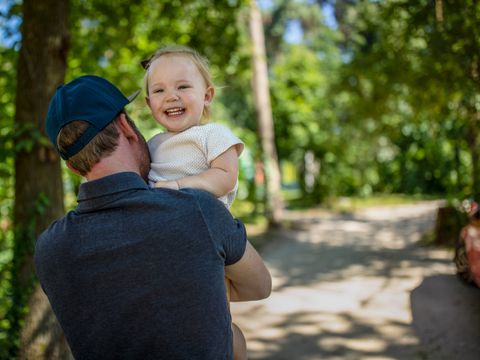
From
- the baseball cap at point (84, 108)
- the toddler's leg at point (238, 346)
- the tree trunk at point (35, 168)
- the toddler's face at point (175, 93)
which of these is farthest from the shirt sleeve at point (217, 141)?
the tree trunk at point (35, 168)

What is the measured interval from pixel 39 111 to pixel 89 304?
2944mm

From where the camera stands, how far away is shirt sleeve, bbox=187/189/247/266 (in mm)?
1563

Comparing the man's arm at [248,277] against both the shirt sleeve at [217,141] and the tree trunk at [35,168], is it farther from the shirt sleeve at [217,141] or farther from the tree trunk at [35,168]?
the tree trunk at [35,168]

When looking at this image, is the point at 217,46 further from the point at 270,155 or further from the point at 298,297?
the point at 270,155

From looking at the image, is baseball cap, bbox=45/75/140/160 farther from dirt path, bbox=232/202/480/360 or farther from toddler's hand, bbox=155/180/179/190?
dirt path, bbox=232/202/480/360

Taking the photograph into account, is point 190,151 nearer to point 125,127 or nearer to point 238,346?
point 125,127

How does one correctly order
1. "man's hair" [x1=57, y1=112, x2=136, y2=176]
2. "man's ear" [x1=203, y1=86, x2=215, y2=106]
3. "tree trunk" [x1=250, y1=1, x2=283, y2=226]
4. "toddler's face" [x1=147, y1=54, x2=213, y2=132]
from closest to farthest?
"man's hair" [x1=57, y1=112, x2=136, y2=176] < "toddler's face" [x1=147, y1=54, x2=213, y2=132] < "man's ear" [x1=203, y1=86, x2=215, y2=106] < "tree trunk" [x1=250, y1=1, x2=283, y2=226]

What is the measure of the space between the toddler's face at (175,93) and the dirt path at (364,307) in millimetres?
3110

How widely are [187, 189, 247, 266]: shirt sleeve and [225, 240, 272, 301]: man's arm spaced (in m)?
0.05

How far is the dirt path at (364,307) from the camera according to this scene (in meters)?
4.53

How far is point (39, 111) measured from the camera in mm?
4137

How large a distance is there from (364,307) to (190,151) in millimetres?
4349

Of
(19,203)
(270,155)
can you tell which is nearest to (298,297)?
(19,203)

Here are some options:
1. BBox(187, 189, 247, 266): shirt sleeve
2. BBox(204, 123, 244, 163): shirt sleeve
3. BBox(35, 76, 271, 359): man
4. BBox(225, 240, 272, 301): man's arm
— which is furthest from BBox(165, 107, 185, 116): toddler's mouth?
BBox(225, 240, 272, 301): man's arm
